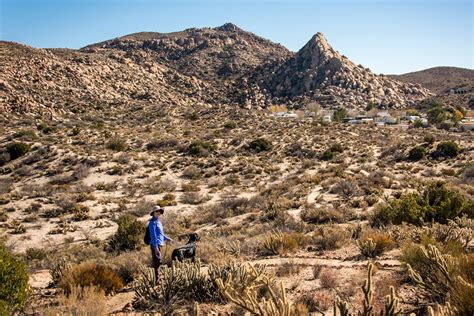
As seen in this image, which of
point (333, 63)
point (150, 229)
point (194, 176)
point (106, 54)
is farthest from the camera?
point (333, 63)

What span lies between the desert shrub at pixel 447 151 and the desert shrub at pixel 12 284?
30.2 metres

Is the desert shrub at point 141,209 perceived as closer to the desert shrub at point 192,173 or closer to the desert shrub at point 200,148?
the desert shrub at point 192,173

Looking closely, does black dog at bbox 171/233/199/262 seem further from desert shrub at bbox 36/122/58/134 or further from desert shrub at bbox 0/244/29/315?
desert shrub at bbox 36/122/58/134

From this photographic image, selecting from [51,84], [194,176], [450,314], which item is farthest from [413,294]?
[51,84]

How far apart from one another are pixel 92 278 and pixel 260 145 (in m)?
26.8

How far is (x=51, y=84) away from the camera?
169 ft

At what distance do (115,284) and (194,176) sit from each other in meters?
18.5

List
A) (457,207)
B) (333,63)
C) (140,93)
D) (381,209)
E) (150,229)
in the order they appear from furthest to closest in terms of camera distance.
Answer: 1. (333,63)
2. (140,93)
3. (381,209)
4. (457,207)
5. (150,229)

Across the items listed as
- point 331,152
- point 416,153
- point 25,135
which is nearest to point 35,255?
point 331,152

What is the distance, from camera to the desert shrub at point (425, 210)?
1055cm

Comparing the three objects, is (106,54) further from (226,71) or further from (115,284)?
(115,284)

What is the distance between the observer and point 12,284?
18.8 ft

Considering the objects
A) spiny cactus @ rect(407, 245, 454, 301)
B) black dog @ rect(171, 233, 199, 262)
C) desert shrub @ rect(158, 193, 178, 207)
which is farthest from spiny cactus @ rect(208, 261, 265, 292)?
desert shrub @ rect(158, 193, 178, 207)

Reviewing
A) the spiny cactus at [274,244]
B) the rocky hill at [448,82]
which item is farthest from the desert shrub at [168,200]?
the rocky hill at [448,82]
